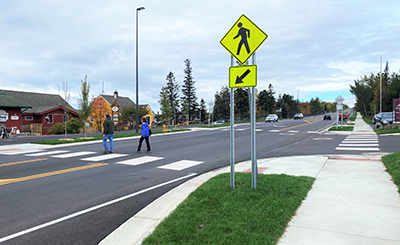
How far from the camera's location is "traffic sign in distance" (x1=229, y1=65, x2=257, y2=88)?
526 cm

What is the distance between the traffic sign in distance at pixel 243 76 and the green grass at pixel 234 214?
2048 mm

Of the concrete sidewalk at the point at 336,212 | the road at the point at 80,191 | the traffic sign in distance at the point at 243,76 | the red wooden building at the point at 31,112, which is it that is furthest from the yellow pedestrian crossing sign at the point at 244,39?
the red wooden building at the point at 31,112

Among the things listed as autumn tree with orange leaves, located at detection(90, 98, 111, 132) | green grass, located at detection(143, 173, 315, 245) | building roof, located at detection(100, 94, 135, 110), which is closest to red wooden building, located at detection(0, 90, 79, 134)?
autumn tree with orange leaves, located at detection(90, 98, 111, 132)

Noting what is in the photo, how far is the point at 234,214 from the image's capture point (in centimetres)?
438

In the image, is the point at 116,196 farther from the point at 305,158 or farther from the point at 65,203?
the point at 305,158

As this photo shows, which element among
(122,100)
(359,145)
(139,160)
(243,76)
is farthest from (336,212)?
(122,100)

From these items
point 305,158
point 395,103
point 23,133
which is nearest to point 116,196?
point 305,158

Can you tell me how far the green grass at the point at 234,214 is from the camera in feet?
12.0

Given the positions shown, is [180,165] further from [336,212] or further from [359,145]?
[359,145]

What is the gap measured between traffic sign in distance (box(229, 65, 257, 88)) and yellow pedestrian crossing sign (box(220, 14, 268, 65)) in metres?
0.17

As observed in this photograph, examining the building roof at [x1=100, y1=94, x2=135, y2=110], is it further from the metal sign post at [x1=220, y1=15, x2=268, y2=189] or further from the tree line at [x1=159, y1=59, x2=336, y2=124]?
the metal sign post at [x1=220, y1=15, x2=268, y2=189]

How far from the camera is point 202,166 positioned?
9516 mm

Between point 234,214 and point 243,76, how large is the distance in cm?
251

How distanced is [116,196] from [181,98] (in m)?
71.4
